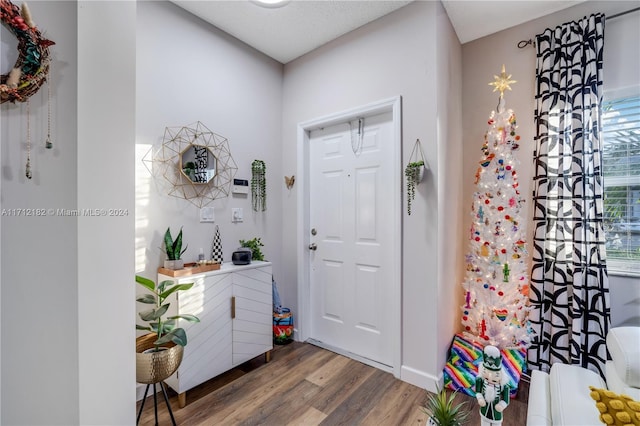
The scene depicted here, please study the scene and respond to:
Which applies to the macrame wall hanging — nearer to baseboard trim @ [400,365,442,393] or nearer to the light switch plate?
the light switch plate

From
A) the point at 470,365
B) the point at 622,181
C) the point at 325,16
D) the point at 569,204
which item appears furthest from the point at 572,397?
the point at 325,16

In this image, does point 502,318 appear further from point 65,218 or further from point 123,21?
point 123,21

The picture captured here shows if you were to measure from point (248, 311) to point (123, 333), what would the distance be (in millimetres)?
1197

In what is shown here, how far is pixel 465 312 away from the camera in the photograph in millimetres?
2547

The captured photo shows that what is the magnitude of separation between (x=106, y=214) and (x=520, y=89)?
3190 mm

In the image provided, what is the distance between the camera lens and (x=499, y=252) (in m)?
2.27

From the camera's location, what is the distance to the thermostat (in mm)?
2648

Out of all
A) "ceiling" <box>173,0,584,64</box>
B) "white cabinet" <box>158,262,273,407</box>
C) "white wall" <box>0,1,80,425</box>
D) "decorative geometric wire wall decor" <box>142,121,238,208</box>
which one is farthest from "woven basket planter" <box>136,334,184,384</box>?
"ceiling" <box>173,0,584,64</box>

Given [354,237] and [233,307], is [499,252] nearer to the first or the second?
[354,237]

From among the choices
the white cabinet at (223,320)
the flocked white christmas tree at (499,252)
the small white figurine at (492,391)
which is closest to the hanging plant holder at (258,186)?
the white cabinet at (223,320)

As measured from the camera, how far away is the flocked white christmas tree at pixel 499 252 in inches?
88.0

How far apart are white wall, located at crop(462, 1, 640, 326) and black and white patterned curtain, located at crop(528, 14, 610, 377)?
0.36 ft

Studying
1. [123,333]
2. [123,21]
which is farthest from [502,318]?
[123,21]

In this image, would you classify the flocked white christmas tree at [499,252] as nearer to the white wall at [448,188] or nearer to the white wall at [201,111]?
the white wall at [448,188]
